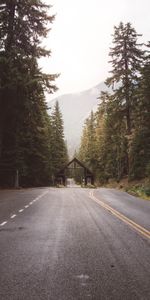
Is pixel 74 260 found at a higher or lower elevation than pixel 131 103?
lower

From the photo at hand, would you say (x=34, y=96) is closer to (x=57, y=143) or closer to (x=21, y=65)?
(x=21, y=65)

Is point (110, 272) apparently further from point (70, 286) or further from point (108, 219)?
point (108, 219)

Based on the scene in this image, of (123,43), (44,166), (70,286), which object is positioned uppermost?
(123,43)

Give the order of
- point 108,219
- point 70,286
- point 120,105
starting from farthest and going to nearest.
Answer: point 120,105 < point 108,219 < point 70,286

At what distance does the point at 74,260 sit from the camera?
8328mm

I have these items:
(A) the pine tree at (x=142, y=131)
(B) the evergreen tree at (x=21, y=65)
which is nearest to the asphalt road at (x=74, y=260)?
(B) the evergreen tree at (x=21, y=65)

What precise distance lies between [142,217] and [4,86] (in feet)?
57.7

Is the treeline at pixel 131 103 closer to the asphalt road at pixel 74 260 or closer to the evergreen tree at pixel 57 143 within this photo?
the evergreen tree at pixel 57 143

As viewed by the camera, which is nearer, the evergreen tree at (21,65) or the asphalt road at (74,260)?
the asphalt road at (74,260)

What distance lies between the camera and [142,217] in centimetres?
1650

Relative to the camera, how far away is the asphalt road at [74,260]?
617cm

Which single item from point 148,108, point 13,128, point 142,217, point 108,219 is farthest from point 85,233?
point 148,108

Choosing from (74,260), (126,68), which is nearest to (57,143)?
(126,68)

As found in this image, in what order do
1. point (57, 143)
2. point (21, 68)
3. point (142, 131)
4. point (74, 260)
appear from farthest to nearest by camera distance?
point (57, 143) < point (142, 131) < point (21, 68) < point (74, 260)
